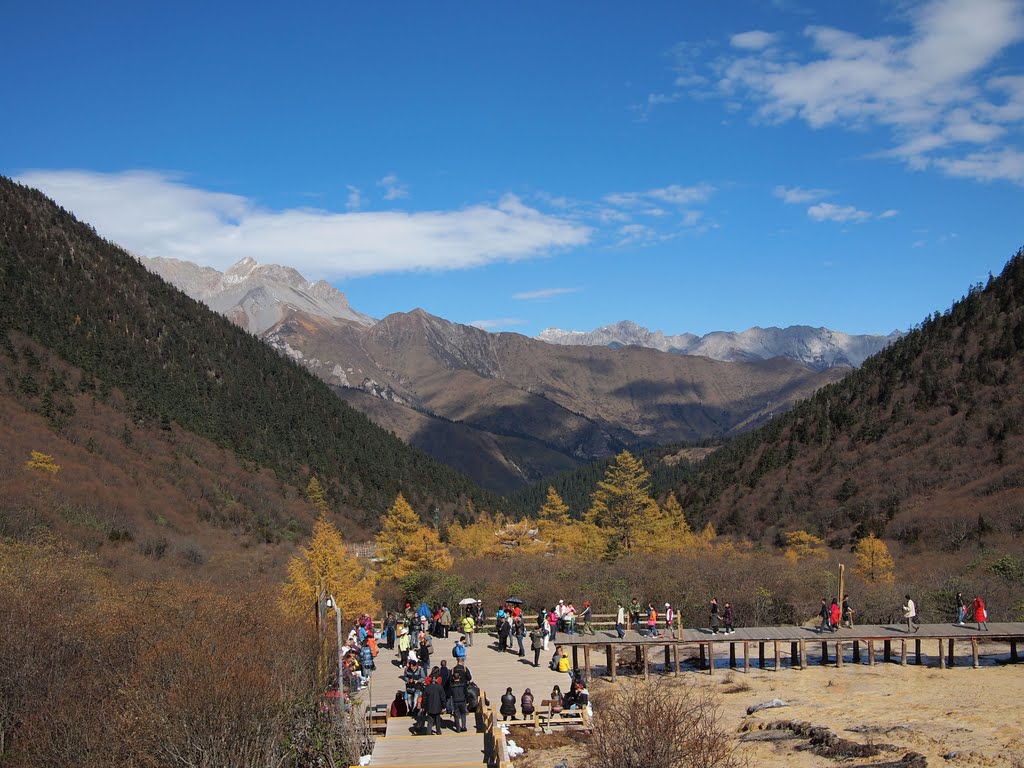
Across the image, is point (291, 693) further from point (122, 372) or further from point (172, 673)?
point (122, 372)

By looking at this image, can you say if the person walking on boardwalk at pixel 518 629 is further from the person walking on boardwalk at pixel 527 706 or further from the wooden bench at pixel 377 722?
the wooden bench at pixel 377 722

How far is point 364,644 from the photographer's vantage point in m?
34.5

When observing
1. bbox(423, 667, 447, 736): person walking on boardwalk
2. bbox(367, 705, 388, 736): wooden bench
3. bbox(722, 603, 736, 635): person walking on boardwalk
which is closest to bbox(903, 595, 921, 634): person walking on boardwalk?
bbox(722, 603, 736, 635): person walking on boardwalk

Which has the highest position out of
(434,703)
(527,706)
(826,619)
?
(826,619)

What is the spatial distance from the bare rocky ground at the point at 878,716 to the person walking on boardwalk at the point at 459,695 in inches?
90.7

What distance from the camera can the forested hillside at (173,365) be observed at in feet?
388

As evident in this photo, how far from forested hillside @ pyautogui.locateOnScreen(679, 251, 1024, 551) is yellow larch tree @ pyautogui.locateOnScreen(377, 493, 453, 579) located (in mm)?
45023

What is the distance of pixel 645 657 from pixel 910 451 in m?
84.4

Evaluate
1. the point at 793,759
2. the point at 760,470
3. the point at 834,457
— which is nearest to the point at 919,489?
the point at 834,457

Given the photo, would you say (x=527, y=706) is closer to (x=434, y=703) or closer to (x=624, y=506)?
(x=434, y=703)

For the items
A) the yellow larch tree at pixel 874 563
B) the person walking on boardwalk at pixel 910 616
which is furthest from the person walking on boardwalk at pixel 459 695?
the yellow larch tree at pixel 874 563

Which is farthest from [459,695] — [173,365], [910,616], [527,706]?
[173,365]

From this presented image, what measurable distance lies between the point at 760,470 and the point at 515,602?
9542 centimetres

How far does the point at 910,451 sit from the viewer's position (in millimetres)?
108875
